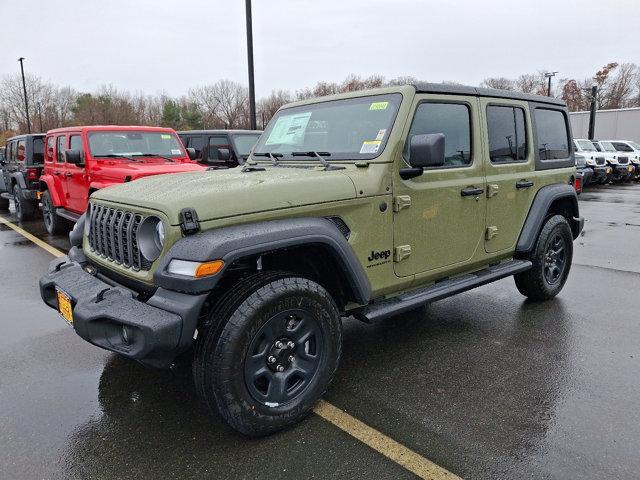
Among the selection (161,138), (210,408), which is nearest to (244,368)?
(210,408)

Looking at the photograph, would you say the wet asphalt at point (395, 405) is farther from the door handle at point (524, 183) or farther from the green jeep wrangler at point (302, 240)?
the door handle at point (524, 183)

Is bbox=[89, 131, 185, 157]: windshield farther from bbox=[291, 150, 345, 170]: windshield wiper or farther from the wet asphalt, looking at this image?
bbox=[291, 150, 345, 170]: windshield wiper

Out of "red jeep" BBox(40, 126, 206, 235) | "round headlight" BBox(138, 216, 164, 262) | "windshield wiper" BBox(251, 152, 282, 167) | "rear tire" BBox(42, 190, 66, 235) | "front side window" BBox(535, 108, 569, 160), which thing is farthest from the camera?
"rear tire" BBox(42, 190, 66, 235)

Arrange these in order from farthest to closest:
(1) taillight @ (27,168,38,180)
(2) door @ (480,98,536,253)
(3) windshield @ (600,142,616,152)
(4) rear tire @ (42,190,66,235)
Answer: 1. (3) windshield @ (600,142,616,152)
2. (1) taillight @ (27,168,38,180)
3. (4) rear tire @ (42,190,66,235)
4. (2) door @ (480,98,536,253)

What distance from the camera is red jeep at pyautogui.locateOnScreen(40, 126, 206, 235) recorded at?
7539 millimetres

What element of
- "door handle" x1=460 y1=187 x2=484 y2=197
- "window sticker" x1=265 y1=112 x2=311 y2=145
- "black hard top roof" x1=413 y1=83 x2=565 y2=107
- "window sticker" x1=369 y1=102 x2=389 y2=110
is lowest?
"door handle" x1=460 y1=187 x2=484 y2=197

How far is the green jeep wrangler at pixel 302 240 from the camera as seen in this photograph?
2514 mm

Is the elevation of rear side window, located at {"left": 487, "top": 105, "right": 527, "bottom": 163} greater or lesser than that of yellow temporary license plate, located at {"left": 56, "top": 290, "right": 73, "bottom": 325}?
greater

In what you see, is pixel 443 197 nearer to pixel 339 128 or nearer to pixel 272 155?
pixel 339 128

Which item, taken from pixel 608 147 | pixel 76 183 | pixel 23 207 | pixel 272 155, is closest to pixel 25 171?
pixel 23 207

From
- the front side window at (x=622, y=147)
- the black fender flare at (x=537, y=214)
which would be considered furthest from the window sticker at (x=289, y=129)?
the front side window at (x=622, y=147)

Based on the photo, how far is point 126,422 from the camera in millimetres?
2941

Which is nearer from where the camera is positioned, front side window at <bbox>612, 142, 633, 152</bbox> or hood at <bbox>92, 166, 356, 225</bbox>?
hood at <bbox>92, 166, 356, 225</bbox>

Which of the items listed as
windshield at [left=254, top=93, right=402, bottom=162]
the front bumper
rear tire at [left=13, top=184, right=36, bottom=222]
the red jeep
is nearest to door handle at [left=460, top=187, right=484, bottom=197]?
windshield at [left=254, top=93, right=402, bottom=162]
